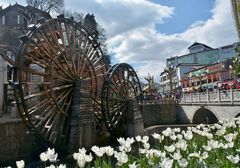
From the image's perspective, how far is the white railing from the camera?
18891 mm

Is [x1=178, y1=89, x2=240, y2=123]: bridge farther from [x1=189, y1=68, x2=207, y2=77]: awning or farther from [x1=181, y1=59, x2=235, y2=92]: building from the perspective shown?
[x1=189, y1=68, x2=207, y2=77]: awning

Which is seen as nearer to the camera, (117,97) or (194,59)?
(117,97)

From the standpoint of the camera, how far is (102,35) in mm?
37812

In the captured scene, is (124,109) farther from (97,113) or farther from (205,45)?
(205,45)

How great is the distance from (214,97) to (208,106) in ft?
3.22

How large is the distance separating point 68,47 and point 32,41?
6.43ft

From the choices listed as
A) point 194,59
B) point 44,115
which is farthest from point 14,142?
point 194,59

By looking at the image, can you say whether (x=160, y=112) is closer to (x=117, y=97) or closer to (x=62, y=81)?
(x=117, y=97)

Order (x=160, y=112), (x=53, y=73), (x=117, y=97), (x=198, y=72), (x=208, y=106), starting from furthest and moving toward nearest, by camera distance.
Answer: (x=198, y=72), (x=160, y=112), (x=208, y=106), (x=117, y=97), (x=53, y=73)

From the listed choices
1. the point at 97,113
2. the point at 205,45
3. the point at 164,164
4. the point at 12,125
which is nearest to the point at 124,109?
the point at 97,113

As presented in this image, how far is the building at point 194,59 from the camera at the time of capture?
54406mm

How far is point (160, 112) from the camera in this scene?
26.7 m

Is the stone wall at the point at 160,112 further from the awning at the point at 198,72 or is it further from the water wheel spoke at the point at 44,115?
the awning at the point at 198,72

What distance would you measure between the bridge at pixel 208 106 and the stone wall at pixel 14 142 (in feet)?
30.1
